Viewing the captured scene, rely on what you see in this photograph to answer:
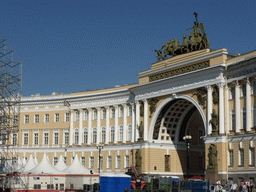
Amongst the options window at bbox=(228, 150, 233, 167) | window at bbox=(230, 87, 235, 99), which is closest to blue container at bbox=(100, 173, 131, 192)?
window at bbox=(228, 150, 233, 167)

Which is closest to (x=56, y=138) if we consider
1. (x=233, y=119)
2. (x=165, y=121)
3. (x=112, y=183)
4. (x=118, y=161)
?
(x=118, y=161)

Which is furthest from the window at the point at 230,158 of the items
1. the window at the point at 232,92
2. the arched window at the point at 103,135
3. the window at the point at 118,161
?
the arched window at the point at 103,135

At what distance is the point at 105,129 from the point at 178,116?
474 inches

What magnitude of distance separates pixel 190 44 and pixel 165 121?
1152 cm

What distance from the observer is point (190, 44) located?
5597 centimetres

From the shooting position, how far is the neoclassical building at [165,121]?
48.7 metres

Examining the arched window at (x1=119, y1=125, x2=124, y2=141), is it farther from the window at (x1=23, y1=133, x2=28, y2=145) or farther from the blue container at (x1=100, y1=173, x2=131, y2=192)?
the blue container at (x1=100, y1=173, x2=131, y2=192)

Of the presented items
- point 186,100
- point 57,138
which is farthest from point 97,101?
point 186,100

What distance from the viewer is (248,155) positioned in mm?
47000

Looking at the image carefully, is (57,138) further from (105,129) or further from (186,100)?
(186,100)

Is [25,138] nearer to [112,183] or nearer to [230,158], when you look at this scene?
[230,158]

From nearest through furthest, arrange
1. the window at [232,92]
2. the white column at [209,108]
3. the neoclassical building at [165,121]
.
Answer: the neoclassical building at [165,121] < the window at [232,92] < the white column at [209,108]

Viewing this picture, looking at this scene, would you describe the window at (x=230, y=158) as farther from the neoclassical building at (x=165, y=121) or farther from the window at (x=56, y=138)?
the window at (x=56, y=138)

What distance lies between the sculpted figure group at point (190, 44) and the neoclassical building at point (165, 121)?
50.5 inches
